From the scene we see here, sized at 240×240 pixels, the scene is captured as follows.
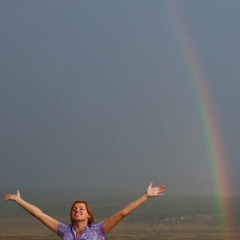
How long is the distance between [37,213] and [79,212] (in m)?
0.69

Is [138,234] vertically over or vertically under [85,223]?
over

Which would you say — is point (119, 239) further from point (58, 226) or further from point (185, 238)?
point (58, 226)

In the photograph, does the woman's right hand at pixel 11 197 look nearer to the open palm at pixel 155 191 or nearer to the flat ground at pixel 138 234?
the open palm at pixel 155 191

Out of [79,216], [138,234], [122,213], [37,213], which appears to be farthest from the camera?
[138,234]

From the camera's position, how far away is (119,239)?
31.6m

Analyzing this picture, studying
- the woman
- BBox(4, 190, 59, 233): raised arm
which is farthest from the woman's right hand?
the woman

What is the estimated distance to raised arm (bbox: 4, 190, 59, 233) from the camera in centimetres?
543

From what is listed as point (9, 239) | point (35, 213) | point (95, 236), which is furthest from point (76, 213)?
point (9, 239)

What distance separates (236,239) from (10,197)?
2868 cm

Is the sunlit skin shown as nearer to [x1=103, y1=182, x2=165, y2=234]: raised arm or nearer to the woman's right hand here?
[x1=103, y1=182, x2=165, y2=234]: raised arm

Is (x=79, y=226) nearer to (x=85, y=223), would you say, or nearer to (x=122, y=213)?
(x=85, y=223)

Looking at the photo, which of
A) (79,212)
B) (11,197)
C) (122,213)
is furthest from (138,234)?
(79,212)

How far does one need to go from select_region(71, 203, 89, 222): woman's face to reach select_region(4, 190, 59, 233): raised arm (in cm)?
36

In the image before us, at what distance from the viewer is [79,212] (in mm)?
5145
